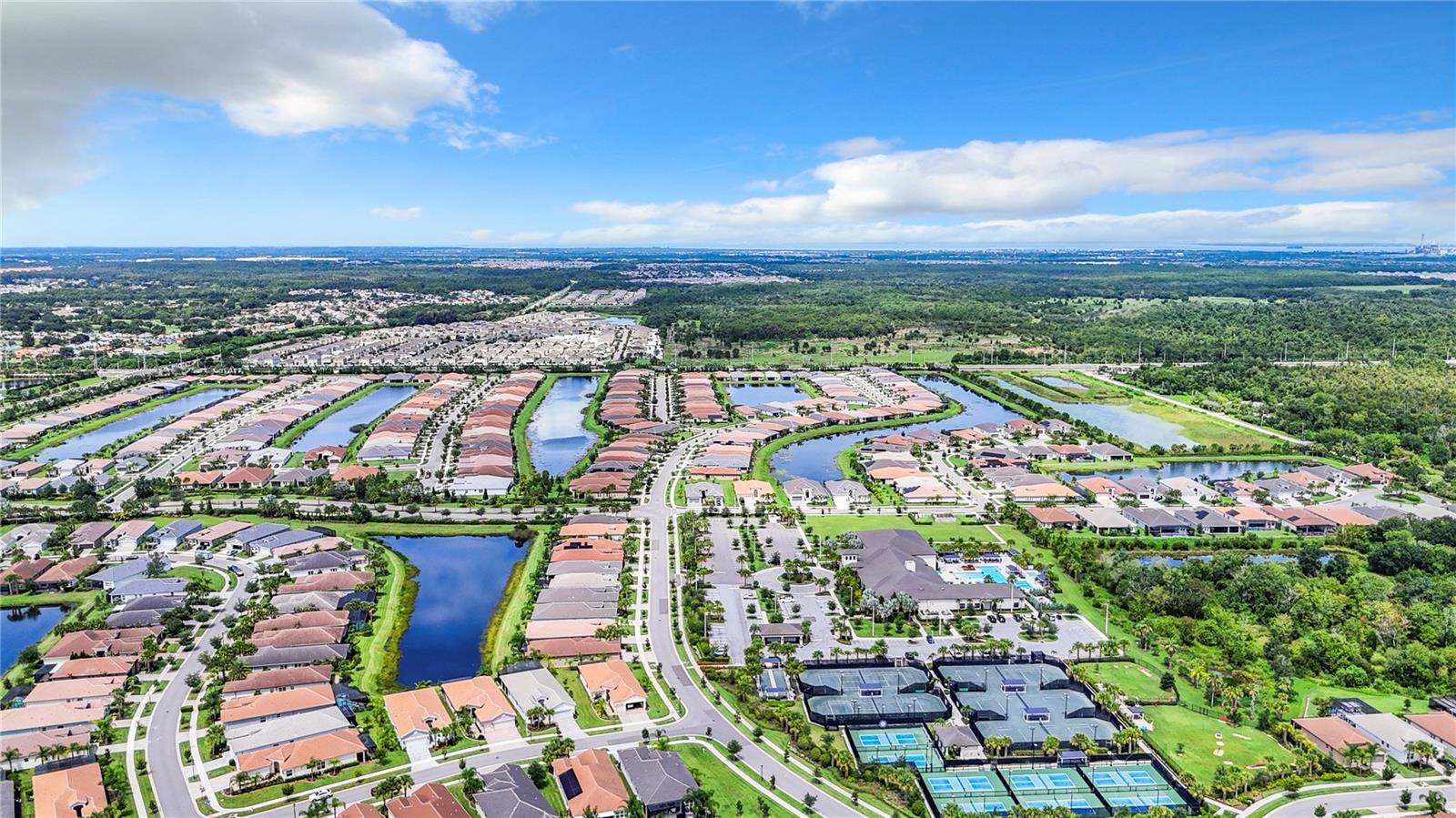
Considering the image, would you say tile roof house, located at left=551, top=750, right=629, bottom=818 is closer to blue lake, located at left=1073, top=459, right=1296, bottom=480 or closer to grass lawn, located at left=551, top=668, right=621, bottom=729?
grass lawn, located at left=551, top=668, right=621, bottom=729

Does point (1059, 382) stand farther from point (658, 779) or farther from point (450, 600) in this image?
point (658, 779)

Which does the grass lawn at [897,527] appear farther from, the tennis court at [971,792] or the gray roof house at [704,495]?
the tennis court at [971,792]

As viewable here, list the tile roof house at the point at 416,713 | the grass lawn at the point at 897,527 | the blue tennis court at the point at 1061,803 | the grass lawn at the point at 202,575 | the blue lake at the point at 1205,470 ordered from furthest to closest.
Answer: the blue lake at the point at 1205,470 < the grass lawn at the point at 897,527 < the grass lawn at the point at 202,575 < the tile roof house at the point at 416,713 < the blue tennis court at the point at 1061,803

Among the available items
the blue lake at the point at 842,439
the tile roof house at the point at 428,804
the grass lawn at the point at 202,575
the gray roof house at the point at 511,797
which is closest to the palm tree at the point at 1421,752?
the gray roof house at the point at 511,797

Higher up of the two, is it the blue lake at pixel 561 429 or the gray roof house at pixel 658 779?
the blue lake at pixel 561 429

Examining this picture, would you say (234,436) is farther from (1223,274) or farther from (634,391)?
(1223,274)

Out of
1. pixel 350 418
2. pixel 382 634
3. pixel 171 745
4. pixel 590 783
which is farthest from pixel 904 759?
pixel 350 418

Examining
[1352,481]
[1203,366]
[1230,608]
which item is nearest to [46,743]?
[1230,608]
